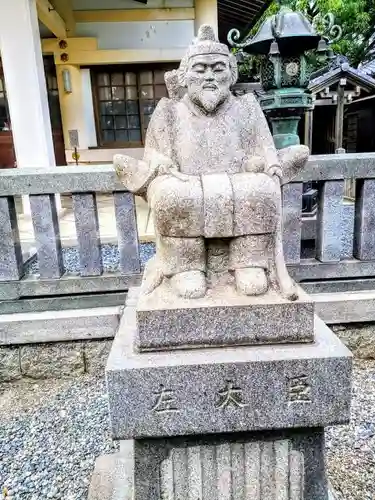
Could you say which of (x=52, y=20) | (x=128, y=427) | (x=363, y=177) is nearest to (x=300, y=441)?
(x=128, y=427)

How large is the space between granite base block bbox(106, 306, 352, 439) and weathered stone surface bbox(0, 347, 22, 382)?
6.16ft

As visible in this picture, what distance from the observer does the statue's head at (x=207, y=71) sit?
5.48 ft

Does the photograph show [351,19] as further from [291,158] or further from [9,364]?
[9,364]

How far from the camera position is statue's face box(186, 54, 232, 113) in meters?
Result: 1.67

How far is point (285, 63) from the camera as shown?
3719 mm

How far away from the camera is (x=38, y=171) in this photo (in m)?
2.94

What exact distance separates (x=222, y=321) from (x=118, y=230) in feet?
5.54

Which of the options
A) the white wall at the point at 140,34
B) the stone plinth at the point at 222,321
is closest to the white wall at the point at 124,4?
the white wall at the point at 140,34

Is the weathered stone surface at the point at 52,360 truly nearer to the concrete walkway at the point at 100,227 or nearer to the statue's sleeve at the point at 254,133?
the concrete walkway at the point at 100,227

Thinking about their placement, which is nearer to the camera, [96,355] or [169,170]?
[169,170]

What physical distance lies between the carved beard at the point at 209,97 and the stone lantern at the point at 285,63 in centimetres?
215

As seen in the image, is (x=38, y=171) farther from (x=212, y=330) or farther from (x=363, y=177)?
(x=363, y=177)

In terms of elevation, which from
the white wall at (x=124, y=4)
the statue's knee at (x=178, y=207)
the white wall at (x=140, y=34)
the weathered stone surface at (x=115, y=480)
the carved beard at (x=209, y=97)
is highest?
the white wall at (x=124, y=4)

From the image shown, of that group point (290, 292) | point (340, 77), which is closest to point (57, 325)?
point (290, 292)
